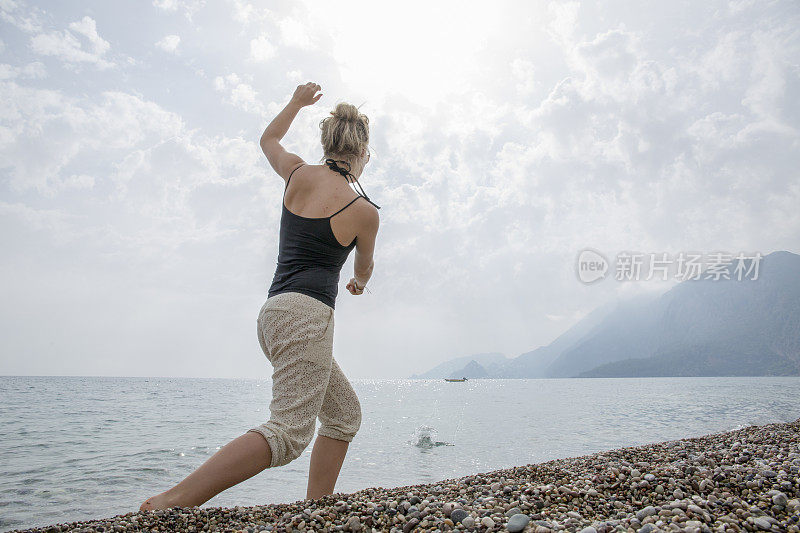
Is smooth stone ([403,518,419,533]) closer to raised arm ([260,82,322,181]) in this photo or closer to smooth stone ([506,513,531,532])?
smooth stone ([506,513,531,532])

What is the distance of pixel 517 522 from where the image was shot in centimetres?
243

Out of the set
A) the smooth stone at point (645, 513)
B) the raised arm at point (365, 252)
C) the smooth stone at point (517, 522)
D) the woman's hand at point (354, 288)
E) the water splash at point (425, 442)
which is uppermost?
the raised arm at point (365, 252)

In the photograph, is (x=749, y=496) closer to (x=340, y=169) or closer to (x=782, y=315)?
(x=340, y=169)

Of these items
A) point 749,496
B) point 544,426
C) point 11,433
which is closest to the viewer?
point 749,496

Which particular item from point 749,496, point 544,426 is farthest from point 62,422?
point 749,496

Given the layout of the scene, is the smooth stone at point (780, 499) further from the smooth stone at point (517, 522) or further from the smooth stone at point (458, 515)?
the smooth stone at point (458, 515)

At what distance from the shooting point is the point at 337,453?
3.16 m

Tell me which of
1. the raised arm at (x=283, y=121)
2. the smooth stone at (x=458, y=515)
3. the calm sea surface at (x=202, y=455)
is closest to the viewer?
the smooth stone at (x=458, y=515)

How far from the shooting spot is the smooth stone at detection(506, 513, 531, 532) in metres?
2.38

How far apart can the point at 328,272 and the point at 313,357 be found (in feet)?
1.72

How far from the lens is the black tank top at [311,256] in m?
2.80

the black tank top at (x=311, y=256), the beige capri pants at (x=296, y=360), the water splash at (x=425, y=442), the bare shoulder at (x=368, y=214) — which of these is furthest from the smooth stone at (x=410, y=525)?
the water splash at (x=425, y=442)

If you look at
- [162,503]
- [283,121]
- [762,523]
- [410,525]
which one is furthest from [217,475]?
[762,523]

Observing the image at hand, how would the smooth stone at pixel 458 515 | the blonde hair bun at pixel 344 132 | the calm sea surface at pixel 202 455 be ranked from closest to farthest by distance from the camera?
the smooth stone at pixel 458 515 < the blonde hair bun at pixel 344 132 < the calm sea surface at pixel 202 455
